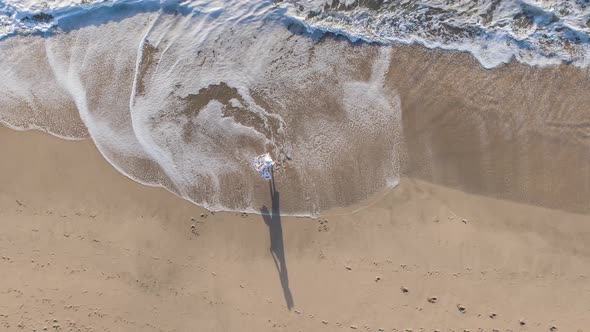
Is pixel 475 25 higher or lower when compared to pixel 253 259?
higher

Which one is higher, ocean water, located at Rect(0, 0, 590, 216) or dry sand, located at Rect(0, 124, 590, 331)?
ocean water, located at Rect(0, 0, 590, 216)

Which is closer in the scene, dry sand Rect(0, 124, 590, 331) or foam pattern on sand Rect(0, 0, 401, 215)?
dry sand Rect(0, 124, 590, 331)

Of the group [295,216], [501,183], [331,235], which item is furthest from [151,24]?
[501,183]

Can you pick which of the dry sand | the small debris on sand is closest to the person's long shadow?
the dry sand

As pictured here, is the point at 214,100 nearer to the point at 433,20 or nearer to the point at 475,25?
the point at 433,20

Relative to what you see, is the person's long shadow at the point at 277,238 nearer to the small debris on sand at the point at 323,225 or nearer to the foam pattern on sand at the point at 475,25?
the small debris on sand at the point at 323,225

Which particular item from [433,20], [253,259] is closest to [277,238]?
[253,259]

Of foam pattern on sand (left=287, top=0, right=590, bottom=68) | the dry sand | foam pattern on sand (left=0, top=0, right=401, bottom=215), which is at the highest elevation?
foam pattern on sand (left=287, top=0, right=590, bottom=68)

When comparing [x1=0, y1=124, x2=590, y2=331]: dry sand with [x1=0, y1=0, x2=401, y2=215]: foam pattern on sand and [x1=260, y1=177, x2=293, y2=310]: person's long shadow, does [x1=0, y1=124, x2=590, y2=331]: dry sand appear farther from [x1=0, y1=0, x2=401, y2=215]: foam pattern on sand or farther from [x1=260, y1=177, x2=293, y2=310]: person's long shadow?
[x1=0, y1=0, x2=401, y2=215]: foam pattern on sand
